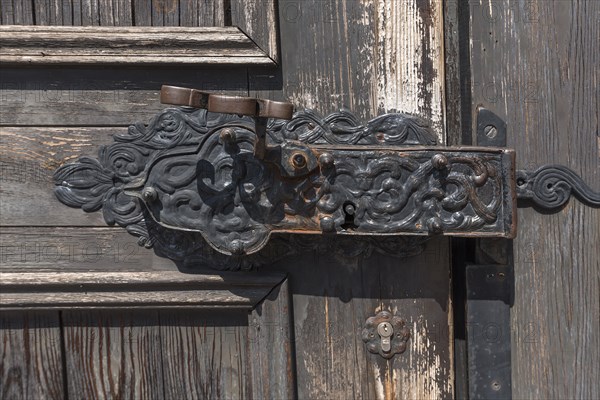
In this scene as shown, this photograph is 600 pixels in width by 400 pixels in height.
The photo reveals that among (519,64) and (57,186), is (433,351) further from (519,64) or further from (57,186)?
(57,186)

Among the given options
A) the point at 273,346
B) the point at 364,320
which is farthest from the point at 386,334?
the point at 273,346

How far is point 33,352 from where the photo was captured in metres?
0.83

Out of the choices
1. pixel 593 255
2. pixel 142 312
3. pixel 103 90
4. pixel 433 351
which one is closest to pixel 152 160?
pixel 103 90

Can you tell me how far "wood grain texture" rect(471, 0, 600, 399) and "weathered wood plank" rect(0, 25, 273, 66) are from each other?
0.34 m

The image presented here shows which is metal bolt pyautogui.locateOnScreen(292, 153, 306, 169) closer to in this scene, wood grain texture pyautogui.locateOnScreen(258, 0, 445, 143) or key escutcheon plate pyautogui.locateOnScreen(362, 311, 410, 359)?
wood grain texture pyautogui.locateOnScreen(258, 0, 445, 143)

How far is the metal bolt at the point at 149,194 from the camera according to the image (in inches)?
29.0

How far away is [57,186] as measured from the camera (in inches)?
31.3

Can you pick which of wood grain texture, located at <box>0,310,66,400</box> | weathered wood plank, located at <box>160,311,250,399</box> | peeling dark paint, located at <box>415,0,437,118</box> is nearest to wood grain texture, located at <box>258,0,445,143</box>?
peeling dark paint, located at <box>415,0,437,118</box>

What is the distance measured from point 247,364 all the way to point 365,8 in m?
0.53

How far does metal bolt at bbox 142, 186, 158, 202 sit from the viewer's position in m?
0.74

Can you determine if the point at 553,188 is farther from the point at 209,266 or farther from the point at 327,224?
the point at 209,266

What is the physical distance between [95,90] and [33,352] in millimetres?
388

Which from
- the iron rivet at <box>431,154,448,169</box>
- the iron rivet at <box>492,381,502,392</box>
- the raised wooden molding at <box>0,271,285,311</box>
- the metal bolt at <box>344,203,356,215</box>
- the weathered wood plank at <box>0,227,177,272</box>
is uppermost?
the iron rivet at <box>431,154,448,169</box>

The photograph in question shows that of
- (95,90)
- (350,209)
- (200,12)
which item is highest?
(200,12)
